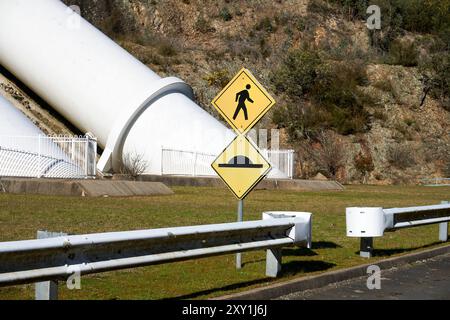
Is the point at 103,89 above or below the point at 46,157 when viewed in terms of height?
above

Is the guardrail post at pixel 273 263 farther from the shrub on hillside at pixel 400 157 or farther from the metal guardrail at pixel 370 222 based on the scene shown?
the shrub on hillside at pixel 400 157

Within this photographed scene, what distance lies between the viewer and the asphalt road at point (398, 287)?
830 cm

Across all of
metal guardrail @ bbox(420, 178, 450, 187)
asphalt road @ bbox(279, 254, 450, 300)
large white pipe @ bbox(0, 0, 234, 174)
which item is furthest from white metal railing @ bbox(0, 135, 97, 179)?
metal guardrail @ bbox(420, 178, 450, 187)

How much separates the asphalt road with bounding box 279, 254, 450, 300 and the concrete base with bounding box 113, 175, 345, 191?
18.0 m

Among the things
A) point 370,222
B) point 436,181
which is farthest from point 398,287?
point 436,181

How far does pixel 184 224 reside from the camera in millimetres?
14172

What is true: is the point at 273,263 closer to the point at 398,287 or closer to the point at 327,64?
the point at 398,287

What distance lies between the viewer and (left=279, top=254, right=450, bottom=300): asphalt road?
27.2 feet

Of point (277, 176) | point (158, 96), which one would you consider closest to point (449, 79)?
point (277, 176)

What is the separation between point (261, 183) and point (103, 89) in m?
7.27

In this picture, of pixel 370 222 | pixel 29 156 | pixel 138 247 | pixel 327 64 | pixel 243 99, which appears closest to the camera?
pixel 138 247

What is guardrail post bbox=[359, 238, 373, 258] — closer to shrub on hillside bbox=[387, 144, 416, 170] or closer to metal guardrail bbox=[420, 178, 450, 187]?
metal guardrail bbox=[420, 178, 450, 187]

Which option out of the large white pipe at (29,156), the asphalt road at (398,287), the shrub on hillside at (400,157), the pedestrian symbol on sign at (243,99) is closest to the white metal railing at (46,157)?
the large white pipe at (29,156)
